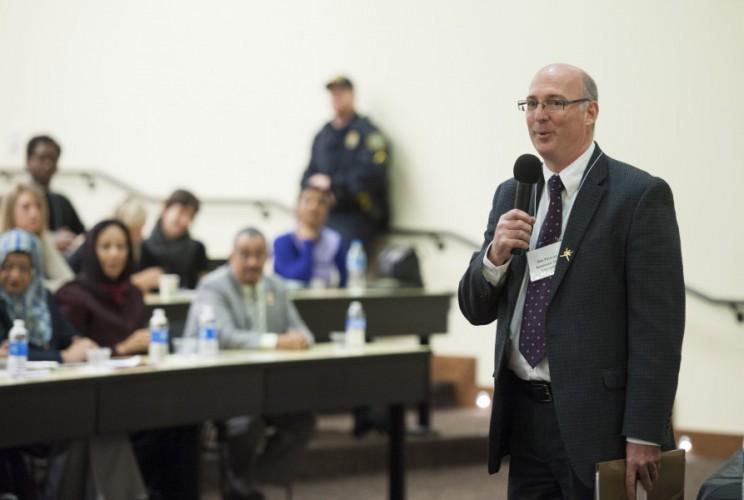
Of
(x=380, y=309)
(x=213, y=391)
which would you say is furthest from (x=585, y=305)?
(x=380, y=309)

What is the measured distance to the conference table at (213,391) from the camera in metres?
3.97

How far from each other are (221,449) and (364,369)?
751 millimetres

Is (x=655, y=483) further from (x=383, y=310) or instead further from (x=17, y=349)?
(x=383, y=310)

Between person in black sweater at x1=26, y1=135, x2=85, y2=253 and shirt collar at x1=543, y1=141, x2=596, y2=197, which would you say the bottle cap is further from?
shirt collar at x1=543, y1=141, x2=596, y2=197

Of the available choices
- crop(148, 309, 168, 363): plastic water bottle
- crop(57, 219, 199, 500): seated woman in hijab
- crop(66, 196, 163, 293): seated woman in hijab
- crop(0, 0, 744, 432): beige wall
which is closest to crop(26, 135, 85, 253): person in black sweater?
crop(66, 196, 163, 293): seated woman in hijab

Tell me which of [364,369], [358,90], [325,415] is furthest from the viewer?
[358,90]

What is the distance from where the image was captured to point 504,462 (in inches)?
99.7

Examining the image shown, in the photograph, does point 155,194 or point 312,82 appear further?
point 155,194

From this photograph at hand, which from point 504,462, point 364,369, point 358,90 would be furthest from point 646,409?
point 358,90

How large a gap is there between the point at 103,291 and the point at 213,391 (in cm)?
87

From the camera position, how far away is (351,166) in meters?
7.75

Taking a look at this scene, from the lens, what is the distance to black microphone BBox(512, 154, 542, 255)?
2.31 meters

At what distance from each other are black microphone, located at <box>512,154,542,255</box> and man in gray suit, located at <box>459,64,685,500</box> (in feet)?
0.11

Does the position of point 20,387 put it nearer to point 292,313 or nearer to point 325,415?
point 292,313
